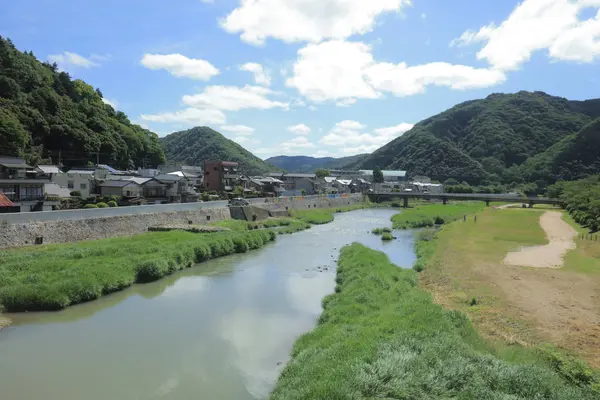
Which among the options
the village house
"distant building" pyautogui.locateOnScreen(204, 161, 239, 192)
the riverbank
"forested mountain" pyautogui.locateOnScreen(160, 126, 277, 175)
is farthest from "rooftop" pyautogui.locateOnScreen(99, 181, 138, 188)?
"forested mountain" pyautogui.locateOnScreen(160, 126, 277, 175)

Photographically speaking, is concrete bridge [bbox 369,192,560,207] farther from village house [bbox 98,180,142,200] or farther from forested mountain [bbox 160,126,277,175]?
village house [bbox 98,180,142,200]

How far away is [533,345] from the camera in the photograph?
10375mm

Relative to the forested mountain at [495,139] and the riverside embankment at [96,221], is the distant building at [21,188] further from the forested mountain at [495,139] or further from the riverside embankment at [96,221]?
the forested mountain at [495,139]

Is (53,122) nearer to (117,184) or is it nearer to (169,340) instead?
(117,184)

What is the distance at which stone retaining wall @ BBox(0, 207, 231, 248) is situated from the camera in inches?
800

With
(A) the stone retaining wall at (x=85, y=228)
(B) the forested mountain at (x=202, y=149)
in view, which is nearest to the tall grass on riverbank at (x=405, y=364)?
(A) the stone retaining wall at (x=85, y=228)

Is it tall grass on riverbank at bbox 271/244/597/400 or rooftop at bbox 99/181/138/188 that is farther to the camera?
rooftop at bbox 99/181/138/188

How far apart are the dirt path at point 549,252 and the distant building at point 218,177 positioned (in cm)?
4193

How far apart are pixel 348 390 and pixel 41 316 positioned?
11.5 meters

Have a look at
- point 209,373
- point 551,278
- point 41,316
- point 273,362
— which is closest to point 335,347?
point 273,362

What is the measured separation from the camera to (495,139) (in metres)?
126

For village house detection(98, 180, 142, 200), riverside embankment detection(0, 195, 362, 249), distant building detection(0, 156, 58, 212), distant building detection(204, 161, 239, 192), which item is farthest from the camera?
distant building detection(204, 161, 239, 192)

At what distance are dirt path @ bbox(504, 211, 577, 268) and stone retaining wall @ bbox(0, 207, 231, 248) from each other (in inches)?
950

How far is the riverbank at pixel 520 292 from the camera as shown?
11.3 m
